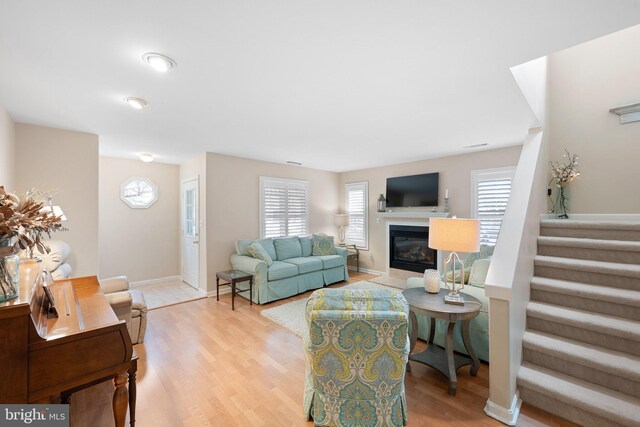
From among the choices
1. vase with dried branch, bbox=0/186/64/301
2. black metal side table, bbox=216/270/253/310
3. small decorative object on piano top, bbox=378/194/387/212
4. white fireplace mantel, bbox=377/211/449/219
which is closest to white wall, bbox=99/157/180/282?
black metal side table, bbox=216/270/253/310

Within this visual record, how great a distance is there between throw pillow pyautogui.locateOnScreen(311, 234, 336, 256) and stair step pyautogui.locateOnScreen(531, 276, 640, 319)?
3.57 m

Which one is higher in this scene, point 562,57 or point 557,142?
point 562,57

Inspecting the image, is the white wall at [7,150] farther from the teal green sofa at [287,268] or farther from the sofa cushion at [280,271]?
the sofa cushion at [280,271]

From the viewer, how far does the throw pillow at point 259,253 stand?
4.29 metres

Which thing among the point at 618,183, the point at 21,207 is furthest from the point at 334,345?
the point at 618,183

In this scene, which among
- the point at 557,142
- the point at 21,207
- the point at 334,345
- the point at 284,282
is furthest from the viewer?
the point at 284,282

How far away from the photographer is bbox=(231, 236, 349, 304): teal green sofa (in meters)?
4.11

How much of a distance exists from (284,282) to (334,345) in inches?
112

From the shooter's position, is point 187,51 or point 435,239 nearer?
point 187,51

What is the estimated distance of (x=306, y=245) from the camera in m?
5.43

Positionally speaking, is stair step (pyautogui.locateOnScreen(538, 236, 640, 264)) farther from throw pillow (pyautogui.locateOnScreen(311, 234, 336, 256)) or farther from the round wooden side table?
throw pillow (pyautogui.locateOnScreen(311, 234, 336, 256))

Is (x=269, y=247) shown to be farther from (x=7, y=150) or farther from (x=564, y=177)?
(x=564, y=177)

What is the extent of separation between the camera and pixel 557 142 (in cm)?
352

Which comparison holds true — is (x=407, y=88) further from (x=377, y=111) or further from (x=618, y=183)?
(x=618, y=183)
